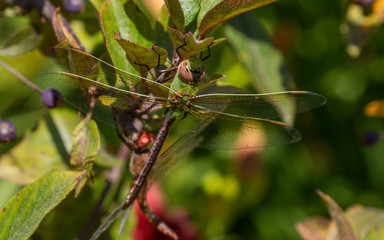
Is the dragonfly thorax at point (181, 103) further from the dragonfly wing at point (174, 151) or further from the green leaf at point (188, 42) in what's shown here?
the green leaf at point (188, 42)

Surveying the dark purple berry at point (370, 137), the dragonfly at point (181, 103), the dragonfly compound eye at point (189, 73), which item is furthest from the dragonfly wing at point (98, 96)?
the dark purple berry at point (370, 137)

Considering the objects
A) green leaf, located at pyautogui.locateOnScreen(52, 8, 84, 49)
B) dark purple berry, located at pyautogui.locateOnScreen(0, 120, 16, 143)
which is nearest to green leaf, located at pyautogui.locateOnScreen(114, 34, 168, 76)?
green leaf, located at pyautogui.locateOnScreen(52, 8, 84, 49)

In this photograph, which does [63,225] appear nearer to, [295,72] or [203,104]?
[203,104]

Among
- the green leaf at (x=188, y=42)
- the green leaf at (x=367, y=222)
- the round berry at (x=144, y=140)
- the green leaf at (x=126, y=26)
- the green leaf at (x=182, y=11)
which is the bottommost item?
the green leaf at (x=367, y=222)

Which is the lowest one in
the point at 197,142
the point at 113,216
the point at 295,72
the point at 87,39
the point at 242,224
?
the point at 242,224

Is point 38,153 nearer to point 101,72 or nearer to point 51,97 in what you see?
point 51,97

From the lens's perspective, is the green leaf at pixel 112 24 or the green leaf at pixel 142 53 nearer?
the green leaf at pixel 142 53

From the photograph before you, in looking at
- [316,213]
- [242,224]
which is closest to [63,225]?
[242,224]
